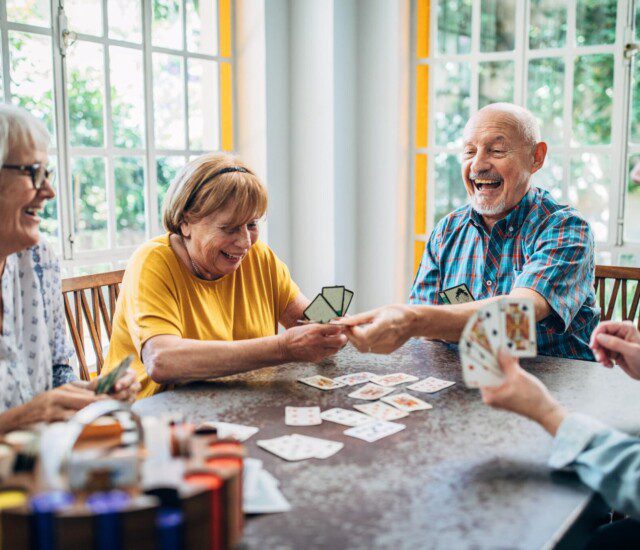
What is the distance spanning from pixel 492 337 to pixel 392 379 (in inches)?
22.4

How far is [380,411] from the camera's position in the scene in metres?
1.59

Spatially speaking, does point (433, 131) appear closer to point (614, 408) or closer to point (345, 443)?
point (614, 408)

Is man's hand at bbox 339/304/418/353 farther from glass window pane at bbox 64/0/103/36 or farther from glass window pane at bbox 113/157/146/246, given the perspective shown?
glass window pane at bbox 64/0/103/36

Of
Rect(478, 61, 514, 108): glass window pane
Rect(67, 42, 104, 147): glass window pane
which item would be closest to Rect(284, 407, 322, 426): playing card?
Rect(67, 42, 104, 147): glass window pane

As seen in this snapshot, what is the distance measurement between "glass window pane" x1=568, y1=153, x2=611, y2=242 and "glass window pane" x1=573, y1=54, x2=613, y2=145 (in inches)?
4.0

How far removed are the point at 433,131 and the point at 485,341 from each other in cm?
314

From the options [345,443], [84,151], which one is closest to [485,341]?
[345,443]

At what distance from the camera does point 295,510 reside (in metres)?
1.11

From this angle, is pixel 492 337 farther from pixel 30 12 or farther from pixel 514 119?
pixel 30 12

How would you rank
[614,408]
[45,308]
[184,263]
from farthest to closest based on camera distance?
[184,263]
[45,308]
[614,408]

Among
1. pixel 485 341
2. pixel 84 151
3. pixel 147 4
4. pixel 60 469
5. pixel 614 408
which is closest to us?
pixel 60 469

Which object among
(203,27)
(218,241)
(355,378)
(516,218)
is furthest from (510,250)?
(203,27)

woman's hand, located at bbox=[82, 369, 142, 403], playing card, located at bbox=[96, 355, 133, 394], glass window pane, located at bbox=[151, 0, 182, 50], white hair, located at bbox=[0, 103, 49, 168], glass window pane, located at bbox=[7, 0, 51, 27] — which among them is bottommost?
woman's hand, located at bbox=[82, 369, 142, 403]

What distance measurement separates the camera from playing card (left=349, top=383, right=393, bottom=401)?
1.70 m
